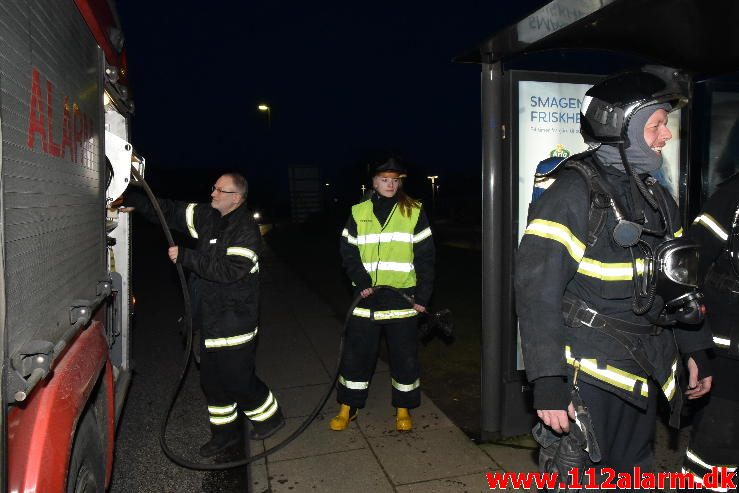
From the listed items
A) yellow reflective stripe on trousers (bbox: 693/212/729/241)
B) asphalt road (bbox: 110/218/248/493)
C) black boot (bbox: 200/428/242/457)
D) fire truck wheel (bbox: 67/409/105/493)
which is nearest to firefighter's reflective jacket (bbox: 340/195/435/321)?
black boot (bbox: 200/428/242/457)

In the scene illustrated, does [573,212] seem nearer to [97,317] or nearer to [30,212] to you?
[30,212]

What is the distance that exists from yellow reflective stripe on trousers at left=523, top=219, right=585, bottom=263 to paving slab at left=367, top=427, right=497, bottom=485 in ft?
6.68

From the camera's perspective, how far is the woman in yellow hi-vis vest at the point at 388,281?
4449mm

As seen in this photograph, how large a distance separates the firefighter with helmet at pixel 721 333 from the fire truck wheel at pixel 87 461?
2823 millimetres

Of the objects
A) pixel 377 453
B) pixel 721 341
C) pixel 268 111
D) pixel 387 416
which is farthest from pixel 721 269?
pixel 268 111

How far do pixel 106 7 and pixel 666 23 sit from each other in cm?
337

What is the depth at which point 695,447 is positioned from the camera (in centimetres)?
299

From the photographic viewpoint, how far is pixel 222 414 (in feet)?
14.0

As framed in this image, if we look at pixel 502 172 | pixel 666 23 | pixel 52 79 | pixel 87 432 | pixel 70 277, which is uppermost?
pixel 666 23

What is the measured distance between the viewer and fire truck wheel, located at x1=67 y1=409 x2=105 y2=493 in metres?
2.30

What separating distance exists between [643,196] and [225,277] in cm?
259

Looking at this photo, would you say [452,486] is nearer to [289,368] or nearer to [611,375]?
[611,375]

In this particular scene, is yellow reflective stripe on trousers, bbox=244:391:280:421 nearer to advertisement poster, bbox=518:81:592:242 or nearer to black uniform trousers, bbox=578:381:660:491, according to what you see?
advertisement poster, bbox=518:81:592:242

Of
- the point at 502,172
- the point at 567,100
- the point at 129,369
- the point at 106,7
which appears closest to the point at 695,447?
the point at 502,172
